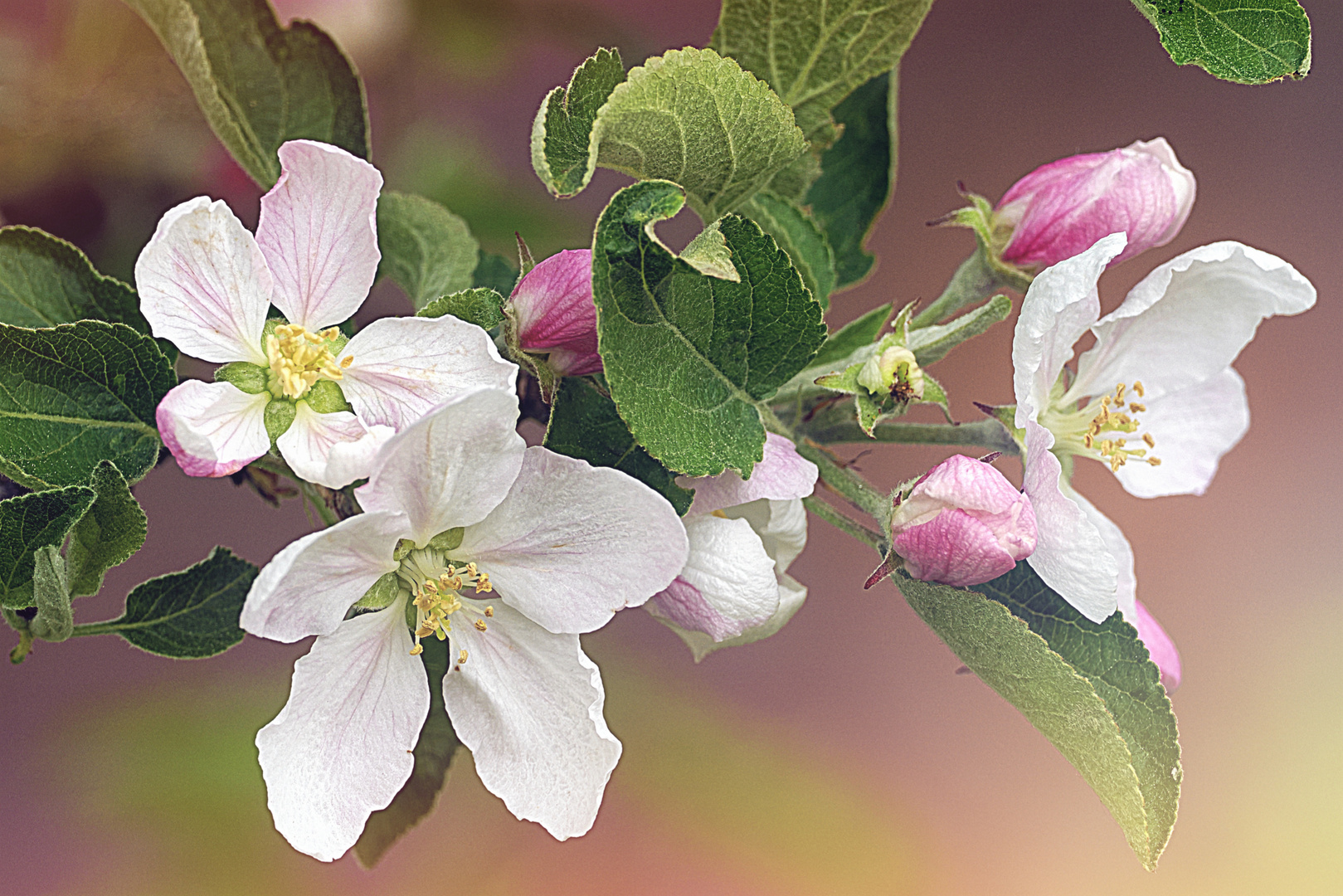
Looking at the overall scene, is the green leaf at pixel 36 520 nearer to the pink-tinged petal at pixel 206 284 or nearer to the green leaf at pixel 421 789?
the pink-tinged petal at pixel 206 284

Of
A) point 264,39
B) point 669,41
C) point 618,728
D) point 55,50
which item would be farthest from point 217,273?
point 669,41

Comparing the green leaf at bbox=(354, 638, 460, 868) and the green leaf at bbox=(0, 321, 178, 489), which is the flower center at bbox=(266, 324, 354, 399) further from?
the green leaf at bbox=(354, 638, 460, 868)

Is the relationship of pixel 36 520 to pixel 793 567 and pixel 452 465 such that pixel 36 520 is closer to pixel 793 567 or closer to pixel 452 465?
pixel 452 465

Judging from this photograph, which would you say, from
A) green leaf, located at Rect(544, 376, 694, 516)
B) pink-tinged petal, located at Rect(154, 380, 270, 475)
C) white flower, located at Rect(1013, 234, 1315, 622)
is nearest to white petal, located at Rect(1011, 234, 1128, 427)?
white flower, located at Rect(1013, 234, 1315, 622)

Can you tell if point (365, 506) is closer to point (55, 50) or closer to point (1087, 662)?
point (1087, 662)

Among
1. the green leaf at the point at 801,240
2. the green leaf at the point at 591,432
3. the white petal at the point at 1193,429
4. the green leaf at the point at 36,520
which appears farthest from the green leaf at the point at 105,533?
the white petal at the point at 1193,429

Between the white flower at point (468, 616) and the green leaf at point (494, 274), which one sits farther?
the green leaf at point (494, 274)

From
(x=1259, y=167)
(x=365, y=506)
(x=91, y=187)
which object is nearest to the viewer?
(x=365, y=506)
